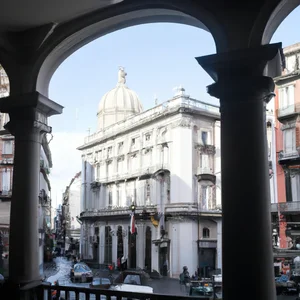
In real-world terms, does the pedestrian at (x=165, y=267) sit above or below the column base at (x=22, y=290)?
below

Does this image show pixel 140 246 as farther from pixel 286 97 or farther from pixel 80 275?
pixel 286 97

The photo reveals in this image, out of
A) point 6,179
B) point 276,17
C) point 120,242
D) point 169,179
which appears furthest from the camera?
point 120,242

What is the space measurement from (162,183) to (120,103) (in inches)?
262

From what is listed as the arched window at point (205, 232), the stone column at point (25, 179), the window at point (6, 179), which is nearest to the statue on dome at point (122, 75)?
the window at point (6, 179)

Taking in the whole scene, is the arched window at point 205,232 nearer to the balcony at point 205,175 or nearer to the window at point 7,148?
the balcony at point 205,175

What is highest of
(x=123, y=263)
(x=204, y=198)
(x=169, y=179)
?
(x=169, y=179)

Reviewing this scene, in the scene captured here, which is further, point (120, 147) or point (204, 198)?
point (120, 147)

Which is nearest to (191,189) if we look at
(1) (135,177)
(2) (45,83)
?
(1) (135,177)

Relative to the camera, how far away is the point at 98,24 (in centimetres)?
395

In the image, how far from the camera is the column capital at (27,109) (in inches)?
158

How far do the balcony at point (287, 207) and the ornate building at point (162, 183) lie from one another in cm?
393

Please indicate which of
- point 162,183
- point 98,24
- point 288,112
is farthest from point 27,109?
point 162,183

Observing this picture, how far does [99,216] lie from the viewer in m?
25.9

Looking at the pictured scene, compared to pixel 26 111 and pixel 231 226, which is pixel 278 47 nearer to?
pixel 231 226
